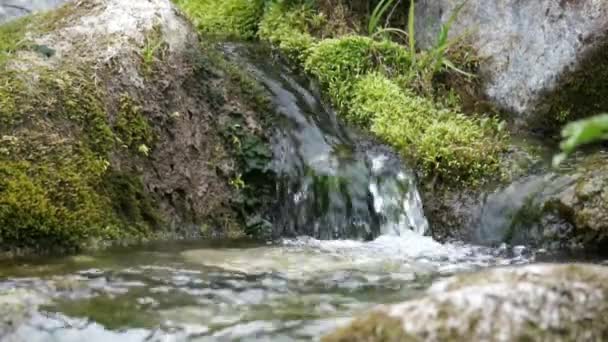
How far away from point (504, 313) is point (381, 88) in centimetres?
432

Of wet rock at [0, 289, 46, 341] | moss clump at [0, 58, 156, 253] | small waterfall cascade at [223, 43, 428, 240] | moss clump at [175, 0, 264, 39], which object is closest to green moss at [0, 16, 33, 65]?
moss clump at [0, 58, 156, 253]

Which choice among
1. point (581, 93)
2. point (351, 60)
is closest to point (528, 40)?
point (581, 93)

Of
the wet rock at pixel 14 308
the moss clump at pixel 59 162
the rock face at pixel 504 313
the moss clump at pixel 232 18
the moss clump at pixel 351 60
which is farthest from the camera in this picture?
the moss clump at pixel 232 18

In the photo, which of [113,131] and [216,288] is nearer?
[216,288]

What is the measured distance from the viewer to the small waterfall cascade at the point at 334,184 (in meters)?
5.30

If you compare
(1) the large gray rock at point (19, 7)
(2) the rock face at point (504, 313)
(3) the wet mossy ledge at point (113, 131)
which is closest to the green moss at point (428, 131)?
(3) the wet mossy ledge at point (113, 131)

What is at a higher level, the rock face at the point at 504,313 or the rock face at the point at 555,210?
the rock face at the point at 555,210

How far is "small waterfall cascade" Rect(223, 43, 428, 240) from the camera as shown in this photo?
530 centimetres

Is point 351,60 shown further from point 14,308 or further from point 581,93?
point 14,308

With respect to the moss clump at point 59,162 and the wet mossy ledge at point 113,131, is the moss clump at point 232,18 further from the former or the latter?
the moss clump at point 59,162

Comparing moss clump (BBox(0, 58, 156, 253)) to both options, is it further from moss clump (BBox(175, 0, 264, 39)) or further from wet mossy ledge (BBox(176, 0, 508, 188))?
moss clump (BBox(175, 0, 264, 39))

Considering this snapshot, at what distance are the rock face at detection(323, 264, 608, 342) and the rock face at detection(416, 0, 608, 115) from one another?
13.7ft

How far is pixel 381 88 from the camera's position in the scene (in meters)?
A: 6.43

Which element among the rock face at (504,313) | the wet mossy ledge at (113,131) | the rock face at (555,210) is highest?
the wet mossy ledge at (113,131)
